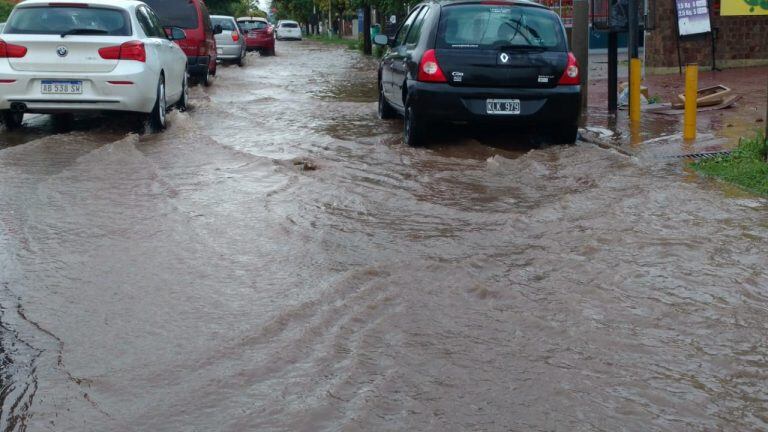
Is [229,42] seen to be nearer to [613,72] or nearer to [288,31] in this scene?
[613,72]

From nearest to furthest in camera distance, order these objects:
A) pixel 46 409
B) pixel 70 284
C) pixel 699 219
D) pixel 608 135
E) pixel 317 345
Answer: pixel 46 409
pixel 317 345
pixel 70 284
pixel 699 219
pixel 608 135

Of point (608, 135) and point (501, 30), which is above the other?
point (501, 30)

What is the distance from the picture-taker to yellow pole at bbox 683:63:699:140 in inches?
403

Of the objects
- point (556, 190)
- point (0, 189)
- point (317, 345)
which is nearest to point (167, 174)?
point (0, 189)

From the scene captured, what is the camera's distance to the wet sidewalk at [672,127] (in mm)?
9992

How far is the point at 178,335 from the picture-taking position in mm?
4508

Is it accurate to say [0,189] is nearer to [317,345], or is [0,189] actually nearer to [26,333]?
[26,333]

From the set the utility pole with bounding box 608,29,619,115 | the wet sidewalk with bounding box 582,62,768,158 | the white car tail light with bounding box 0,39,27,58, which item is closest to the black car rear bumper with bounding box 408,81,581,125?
the wet sidewalk with bounding box 582,62,768,158

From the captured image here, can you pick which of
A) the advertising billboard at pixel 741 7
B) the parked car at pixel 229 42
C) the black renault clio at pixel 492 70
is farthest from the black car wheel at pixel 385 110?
the parked car at pixel 229 42

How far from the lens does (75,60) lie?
10.7m

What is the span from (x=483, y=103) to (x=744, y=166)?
8.48 ft

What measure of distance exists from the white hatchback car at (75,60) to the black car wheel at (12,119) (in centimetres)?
32

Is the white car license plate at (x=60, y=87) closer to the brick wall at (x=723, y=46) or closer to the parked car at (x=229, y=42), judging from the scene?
the brick wall at (x=723, y=46)

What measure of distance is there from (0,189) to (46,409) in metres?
4.69
